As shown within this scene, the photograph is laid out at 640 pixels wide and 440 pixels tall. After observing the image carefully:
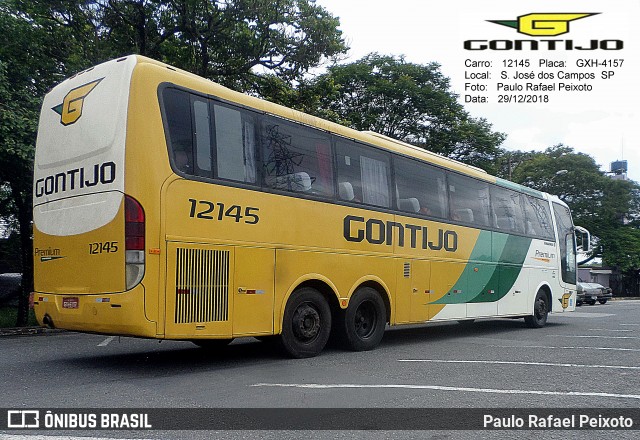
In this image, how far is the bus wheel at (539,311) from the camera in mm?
14844

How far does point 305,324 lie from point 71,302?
9.78 feet

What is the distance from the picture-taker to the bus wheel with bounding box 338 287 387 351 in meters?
9.29

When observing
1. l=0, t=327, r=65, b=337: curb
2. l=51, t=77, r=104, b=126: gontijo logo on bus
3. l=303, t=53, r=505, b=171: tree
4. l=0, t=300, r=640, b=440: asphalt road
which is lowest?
l=0, t=327, r=65, b=337: curb

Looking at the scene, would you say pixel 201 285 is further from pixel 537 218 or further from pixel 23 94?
pixel 537 218

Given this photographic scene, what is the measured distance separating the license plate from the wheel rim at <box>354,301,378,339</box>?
13.3ft

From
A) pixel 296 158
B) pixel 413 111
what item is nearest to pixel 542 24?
pixel 296 158

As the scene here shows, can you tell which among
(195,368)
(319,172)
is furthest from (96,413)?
(319,172)

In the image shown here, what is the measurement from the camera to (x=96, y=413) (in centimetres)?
526

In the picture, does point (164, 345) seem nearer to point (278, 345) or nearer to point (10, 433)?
point (278, 345)

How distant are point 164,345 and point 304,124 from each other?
172 inches

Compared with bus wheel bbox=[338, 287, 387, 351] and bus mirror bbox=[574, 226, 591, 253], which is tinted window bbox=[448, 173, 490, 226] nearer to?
bus wheel bbox=[338, 287, 387, 351]

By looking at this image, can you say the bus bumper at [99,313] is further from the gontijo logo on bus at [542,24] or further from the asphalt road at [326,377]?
the gontijo logo on bus at [542,24]

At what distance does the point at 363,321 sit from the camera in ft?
32.2

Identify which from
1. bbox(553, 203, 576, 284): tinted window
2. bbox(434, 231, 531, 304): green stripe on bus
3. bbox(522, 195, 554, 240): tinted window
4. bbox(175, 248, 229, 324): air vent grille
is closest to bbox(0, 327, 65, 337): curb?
bbox(175, 248, 229, 324): air vent grille
